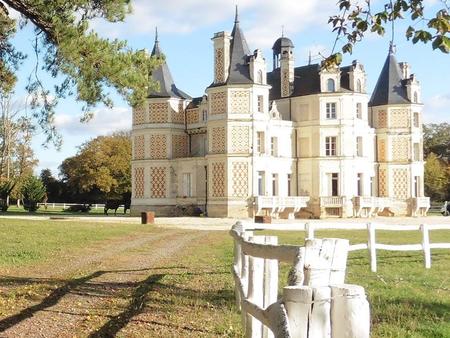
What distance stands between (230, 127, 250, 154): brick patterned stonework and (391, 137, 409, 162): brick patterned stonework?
583 inches

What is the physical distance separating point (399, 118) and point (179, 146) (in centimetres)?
1805

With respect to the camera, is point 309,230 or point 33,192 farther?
point 33,192

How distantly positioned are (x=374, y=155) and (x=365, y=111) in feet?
19.2

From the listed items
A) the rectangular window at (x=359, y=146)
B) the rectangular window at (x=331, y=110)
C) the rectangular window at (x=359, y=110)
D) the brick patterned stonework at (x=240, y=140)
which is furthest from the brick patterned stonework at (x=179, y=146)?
the rectangular window at (x=359, y=110)

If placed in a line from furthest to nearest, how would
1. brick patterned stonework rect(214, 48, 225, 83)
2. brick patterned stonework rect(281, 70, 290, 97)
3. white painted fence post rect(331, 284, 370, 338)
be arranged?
brick patterned stonework rect(281, 70, 290, 97) → brick patterned stonework rect(214, 48, 225, 83) → white painted fence post rect(331, 284, 370, 338)

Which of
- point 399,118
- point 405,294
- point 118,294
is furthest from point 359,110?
point 118,294

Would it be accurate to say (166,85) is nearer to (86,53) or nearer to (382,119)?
(382,119)

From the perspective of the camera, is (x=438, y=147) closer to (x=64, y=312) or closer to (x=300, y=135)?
(x=300, y=135)

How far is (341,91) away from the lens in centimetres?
4669

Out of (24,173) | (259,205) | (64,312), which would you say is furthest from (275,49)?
(64,312)

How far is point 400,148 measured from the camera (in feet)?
170

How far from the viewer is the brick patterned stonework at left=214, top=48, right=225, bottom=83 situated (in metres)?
44.0

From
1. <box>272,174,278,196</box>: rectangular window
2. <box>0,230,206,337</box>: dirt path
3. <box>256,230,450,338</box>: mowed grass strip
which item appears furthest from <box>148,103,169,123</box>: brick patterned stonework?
<box>256,230,450,338</box>: mowed grass strip

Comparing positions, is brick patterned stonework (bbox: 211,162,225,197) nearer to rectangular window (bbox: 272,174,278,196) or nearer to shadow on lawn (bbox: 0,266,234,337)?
rectangular window (bbox: 272,174,278,196)
